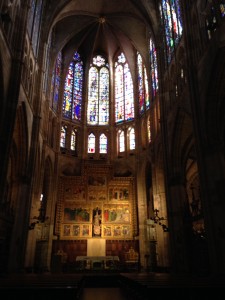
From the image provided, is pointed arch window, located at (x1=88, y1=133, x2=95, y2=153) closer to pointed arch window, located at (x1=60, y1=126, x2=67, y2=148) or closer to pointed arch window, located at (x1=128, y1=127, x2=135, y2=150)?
pointed arch window, located at (x1=60, y1=126, x2=67, y2=148)

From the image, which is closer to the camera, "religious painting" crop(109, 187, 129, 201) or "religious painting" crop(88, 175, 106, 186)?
"religious painting" crop(109, 187, 129, 201)

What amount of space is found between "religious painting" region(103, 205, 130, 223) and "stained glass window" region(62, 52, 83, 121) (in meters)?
11.5

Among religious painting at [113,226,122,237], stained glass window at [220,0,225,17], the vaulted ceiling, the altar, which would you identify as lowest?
the altar

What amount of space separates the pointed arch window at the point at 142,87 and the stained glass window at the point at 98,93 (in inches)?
184

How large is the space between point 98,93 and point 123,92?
3244 millimetres

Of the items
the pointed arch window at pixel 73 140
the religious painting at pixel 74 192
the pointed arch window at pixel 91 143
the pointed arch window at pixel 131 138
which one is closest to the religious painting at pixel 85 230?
the religious painting at pixel 74 192

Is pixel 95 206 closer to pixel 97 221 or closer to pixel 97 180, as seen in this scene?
pixel 97 221

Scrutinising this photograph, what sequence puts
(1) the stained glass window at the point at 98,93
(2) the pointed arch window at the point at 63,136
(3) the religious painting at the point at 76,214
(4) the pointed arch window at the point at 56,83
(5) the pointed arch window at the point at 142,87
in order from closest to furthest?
(3) the religious painting at the point at 76,214 < (5) the pointed arch window at the point at 142,87 < (4) the pointed arch window at the point at 56,83 < (2) the pointed arch window at the point at 63,136 < (1) the stained glass window at the point at 98,93

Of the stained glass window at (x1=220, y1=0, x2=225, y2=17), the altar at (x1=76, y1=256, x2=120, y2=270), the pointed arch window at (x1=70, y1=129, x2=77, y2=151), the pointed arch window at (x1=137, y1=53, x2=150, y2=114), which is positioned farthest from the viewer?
the pointed arch window at (x1=70, y1=129, x2=77, y2=151)

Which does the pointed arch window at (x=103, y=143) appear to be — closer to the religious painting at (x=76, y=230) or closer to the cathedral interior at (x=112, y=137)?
the cathedral interior at (x=112, y=137)

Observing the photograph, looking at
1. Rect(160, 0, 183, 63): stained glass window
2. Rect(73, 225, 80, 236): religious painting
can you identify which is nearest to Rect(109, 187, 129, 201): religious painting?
Rect(73, 225, 80, 236): religious painting

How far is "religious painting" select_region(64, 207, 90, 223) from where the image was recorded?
26.7 meters

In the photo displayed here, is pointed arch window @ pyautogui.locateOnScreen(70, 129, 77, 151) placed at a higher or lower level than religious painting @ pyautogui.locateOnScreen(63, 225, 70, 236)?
higher

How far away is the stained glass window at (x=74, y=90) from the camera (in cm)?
3250
